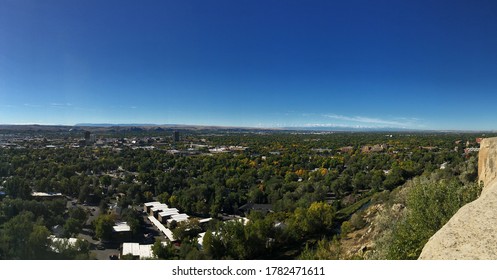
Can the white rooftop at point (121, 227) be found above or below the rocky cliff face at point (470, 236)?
below

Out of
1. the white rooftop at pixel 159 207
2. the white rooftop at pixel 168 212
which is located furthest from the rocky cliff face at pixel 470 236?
the white rooftop at pixel 159 207

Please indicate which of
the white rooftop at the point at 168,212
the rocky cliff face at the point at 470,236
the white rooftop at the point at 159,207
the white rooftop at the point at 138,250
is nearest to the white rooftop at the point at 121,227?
the white rooftop at the point at 168,212

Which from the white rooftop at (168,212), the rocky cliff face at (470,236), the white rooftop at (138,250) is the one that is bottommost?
the white rooftop at (168,212)

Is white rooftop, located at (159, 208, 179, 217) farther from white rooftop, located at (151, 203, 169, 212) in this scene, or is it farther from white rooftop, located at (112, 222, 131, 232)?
white rooftop, located at (112, 222, 131, 232)

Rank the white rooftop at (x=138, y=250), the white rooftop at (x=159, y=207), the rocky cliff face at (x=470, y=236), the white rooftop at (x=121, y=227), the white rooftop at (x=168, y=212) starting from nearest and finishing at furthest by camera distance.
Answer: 1. the rocky cliff face at (x=470, y=236)
2. the white rooftop at (x=138, y=250)
3. the white rooftop at (x=121, y=227)
4. the white rooftop at (x=168, y=212)
5. the white rooftop at (x=159, y=207)

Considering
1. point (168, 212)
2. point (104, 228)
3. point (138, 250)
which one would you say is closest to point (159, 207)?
point (168, 212)

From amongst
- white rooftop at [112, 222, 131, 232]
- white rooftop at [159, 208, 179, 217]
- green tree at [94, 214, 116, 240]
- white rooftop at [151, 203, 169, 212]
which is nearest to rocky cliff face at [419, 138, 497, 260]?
green tree at [94, 214, 116, 240]

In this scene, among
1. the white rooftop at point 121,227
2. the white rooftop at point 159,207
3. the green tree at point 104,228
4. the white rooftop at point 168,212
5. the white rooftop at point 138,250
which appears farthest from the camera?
the white rooftop at point 159,207

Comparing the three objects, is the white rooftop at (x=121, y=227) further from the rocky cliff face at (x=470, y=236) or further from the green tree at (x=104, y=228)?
the rocky cliff face at (x=470, y=236)

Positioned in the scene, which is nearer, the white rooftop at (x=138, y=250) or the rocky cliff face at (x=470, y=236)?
the rocky cliff face at (x=470, y=236)
